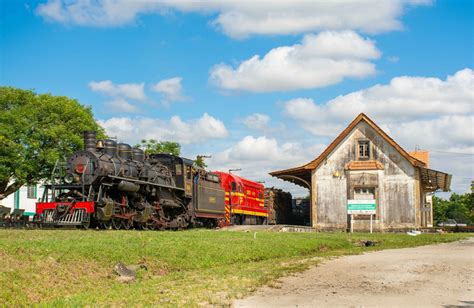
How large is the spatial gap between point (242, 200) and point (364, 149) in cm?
1039

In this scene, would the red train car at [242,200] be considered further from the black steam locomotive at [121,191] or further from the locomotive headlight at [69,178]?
the locomotive headlight at [69,178]

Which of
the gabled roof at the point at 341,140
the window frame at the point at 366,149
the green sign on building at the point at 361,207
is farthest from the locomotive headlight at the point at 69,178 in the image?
the window frame at the point at 366,149

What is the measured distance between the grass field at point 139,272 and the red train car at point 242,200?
23032mm

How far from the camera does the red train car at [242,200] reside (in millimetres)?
42656

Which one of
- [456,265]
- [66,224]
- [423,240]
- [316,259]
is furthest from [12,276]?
[423,240]

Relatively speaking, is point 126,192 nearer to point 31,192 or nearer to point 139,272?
point 139,272

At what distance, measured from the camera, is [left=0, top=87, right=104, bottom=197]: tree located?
131ft

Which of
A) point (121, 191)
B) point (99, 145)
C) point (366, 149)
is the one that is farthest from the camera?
point (366, 149)

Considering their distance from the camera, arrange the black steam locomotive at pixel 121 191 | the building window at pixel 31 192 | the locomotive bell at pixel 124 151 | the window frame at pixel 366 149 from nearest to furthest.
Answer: the black steam locomotive at pixel 121 191 → the locomotive bell at pixel 124 151 → the window frame at pixel 366 149 → the building window at pixel 31 192

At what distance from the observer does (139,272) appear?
→ 13.9 metres

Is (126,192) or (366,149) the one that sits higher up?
(366,149)

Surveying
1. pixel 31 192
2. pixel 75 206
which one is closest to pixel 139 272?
pixel 75 206

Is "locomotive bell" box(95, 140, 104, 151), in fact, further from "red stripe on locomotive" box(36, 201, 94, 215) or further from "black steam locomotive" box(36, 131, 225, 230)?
"red stripe on locomotive" box(36, 201, 94, 215)

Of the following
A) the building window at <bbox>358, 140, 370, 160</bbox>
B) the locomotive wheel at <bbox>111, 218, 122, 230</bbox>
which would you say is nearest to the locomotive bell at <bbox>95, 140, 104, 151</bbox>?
the locomotive wheel at <bbox>111, 218, 122, 230</bbox>
